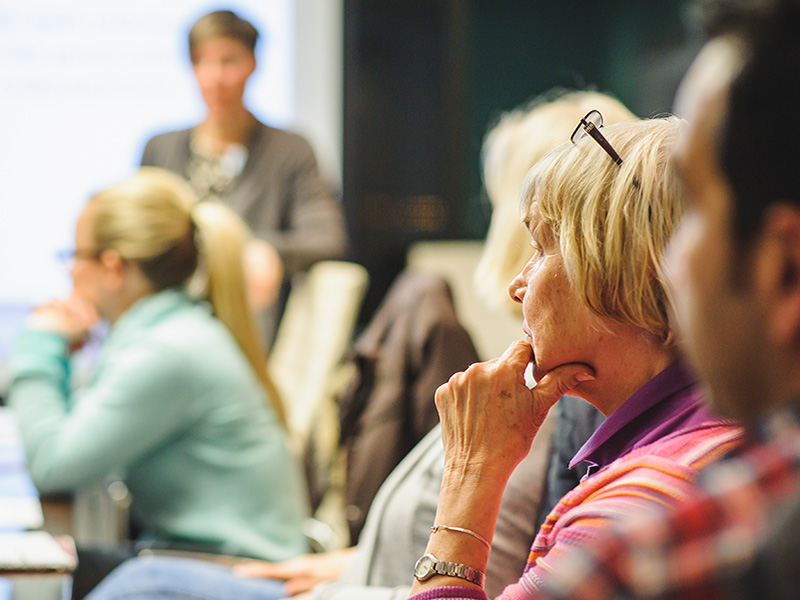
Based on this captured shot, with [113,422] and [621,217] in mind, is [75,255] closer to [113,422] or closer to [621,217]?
[113,422]

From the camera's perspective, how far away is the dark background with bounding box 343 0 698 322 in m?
3.96

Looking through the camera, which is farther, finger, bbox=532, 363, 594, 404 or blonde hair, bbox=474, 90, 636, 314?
blonde hair, bbox=474, 90, 636, 314

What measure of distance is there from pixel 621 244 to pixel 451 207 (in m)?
3.30

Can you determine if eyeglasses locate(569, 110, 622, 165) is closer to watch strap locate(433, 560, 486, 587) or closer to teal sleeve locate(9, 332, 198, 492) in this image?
watch strap locate(433, 560, 486, 587)

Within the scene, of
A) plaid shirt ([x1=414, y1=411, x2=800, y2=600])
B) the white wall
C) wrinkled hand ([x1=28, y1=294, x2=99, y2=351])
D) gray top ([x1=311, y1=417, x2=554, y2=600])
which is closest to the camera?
plaid shirt ([x1=414, y1=411, x2=800, y2=600])

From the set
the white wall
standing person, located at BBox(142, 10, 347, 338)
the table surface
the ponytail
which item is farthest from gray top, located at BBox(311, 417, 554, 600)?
the white wall

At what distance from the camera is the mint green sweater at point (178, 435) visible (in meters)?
1.67

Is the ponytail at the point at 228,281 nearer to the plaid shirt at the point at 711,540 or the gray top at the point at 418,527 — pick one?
the gray top at the point at 418,527

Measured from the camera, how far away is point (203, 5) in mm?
3682

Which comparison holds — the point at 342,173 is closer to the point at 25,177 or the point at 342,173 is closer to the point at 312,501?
the point at 25,177

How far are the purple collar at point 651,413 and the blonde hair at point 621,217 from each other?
37mm

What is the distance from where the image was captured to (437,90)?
4.00 metres

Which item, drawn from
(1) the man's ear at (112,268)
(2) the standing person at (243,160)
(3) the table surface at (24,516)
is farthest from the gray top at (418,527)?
(2) the standing person at (243,160)

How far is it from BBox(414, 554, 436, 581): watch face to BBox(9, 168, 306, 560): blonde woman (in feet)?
2.93
